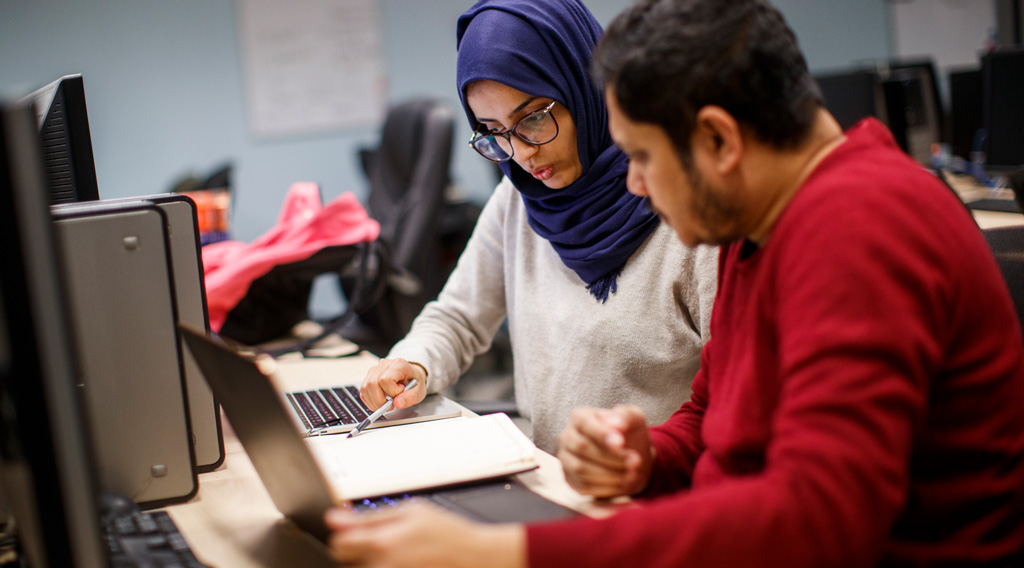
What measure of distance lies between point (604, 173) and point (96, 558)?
2.98ft

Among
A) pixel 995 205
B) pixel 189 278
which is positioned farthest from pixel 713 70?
pixel 995 205

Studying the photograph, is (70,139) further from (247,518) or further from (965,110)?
(965,110)

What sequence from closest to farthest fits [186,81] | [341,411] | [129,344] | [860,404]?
[860,404], [129,344], [341,411], [186,81]

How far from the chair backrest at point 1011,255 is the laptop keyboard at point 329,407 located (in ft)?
2.71

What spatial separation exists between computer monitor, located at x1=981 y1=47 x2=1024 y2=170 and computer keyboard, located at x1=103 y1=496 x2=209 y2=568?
2.58 metres

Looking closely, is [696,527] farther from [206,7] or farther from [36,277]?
[206,7]

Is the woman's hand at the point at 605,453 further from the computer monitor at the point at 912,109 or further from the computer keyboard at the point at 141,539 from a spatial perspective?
the computer monitor at the point at 912,109

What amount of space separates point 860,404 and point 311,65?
3.94 meters

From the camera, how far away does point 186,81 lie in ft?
12.6

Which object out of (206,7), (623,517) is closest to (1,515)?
(623,517)

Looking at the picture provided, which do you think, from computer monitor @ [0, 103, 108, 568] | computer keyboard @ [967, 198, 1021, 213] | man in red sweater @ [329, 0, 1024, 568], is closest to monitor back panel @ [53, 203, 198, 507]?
computer monitor @ [0, 103, 108, 568]

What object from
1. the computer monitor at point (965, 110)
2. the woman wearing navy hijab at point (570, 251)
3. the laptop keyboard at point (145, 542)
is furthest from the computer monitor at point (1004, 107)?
the laptop keyboard at point (145, 542)

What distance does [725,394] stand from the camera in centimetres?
73

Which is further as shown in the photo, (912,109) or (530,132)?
(912,109)
